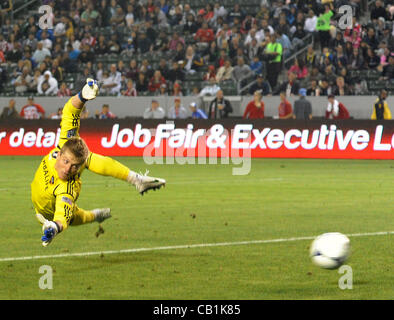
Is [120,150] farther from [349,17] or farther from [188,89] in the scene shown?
[349,17]

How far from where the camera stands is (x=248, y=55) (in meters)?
A: 31.9

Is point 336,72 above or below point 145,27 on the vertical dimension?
below

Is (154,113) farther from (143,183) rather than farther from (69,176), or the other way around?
(69,176)

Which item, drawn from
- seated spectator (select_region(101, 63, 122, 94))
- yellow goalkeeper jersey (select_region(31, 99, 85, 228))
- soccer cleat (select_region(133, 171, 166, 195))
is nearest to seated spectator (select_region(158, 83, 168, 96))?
seated spectator (select_region(101, 63, 122, 94))

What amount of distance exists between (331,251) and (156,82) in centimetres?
2333

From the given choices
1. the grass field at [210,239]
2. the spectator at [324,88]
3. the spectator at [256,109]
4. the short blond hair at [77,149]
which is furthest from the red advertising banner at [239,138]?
the short blond hair at [77,149]

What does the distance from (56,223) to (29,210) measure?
249 inches

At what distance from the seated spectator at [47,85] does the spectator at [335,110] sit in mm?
10112

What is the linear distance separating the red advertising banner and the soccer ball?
16282 millimetres

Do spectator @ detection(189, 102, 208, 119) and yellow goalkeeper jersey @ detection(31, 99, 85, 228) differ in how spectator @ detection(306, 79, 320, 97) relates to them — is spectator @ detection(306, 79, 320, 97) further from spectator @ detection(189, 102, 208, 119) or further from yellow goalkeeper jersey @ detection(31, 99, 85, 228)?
A: yellow goalkeeper jersey @ detection(31, 99, 85, 228)

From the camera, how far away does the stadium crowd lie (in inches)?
1168

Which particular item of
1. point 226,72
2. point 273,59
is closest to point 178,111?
point 226,72

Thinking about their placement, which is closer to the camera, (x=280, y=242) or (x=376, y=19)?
(x=280, y=242)
